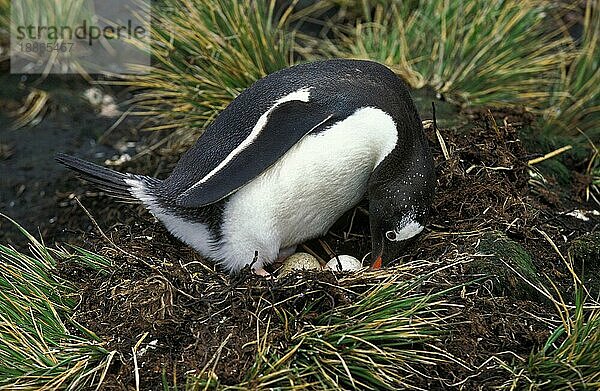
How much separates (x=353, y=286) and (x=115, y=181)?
41.5 inches

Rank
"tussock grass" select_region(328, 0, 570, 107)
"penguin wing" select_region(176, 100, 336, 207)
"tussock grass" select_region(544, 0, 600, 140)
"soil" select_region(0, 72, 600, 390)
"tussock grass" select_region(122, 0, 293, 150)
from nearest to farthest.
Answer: "soil" select_region(0, 72, 600, 390) < "penguin wing" select_region(176, 100, 336, 207) < "tussock grass" select_region(122, 0, 293, 150) < "tussock grass" select_region(328, 0, 570, 107) < "tussock grass" select_region(544, 0, 600, 140)

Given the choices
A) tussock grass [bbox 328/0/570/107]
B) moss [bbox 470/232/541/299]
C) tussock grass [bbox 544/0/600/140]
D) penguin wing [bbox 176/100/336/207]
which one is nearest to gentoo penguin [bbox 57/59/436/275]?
penguin wing [bbox 176/100/336/207]

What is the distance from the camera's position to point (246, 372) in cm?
261

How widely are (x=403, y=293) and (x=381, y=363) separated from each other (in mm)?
264

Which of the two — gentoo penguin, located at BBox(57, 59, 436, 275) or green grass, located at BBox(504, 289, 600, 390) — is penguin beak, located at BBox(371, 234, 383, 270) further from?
green grass, located at BBox(504, 289, 600, 390)

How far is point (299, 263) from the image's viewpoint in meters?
3.34

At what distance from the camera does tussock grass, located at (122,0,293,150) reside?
4605 mm

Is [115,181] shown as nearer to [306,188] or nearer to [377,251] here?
[306,188]

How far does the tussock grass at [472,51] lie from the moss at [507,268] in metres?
1.63

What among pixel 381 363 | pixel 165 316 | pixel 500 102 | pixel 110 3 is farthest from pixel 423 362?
pixel 110 3

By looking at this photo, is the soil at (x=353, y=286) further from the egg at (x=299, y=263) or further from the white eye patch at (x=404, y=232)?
the egg at (x=299, y=263)

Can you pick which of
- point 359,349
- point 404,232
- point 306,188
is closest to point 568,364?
point 359,349

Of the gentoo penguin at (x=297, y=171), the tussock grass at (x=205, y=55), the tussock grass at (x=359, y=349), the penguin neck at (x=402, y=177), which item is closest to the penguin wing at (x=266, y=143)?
the gentoo penguin at (x=297, y=171)

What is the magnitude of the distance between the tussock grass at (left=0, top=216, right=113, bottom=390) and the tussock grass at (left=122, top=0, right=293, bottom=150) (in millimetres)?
1537
